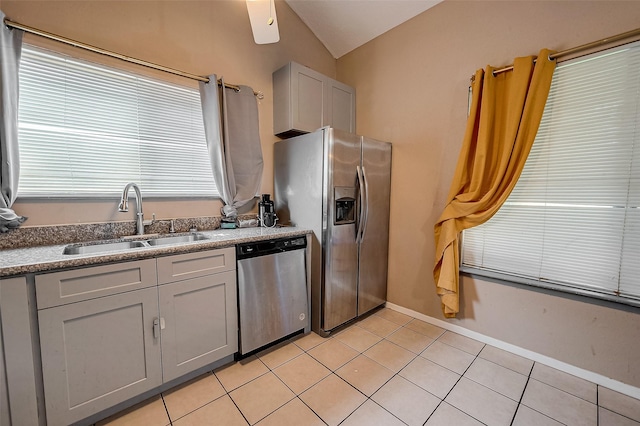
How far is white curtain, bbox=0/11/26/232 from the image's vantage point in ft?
4.83

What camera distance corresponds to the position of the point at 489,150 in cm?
200

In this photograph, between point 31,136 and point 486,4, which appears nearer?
point 31,136

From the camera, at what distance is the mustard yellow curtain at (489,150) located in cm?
180

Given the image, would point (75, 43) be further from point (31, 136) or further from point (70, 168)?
point (70, 168)

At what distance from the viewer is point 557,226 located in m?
1.84

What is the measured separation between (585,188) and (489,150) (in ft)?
2.07

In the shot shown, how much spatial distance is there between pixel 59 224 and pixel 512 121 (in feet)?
10.6

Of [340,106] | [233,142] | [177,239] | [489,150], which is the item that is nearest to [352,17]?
[340,106]

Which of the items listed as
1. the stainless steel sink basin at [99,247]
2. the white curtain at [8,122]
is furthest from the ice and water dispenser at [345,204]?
the white curtain at [8,122]

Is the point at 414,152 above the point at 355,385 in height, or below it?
above

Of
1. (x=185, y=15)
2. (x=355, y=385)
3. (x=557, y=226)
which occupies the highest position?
(x=185, y=15)

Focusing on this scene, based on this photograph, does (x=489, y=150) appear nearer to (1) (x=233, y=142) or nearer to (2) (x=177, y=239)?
(1) (x=233, y=142)

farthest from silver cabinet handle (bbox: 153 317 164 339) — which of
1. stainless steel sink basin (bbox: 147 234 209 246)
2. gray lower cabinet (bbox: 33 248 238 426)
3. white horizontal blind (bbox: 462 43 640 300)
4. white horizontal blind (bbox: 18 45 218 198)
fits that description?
white horizontal blind (bbox: 462 43 640 300)

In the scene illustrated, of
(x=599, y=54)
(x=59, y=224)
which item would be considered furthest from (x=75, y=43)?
(x=599, y=54)
